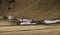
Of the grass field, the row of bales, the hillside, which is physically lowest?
the grass field

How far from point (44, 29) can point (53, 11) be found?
0.13m

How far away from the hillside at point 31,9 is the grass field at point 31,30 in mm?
70

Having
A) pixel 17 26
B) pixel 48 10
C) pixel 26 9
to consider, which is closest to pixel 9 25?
pixel 17 26

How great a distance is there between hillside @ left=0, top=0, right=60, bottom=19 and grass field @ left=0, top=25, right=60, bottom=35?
7cm

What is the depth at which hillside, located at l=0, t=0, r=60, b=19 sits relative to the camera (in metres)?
0.92

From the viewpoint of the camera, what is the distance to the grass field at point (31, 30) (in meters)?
0.83

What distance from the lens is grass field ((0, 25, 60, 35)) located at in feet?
2.74

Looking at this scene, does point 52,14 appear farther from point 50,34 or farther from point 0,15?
point 0,15

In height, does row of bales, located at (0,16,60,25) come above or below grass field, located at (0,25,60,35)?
above

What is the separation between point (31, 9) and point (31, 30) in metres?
0.14

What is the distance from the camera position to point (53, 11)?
940 mm

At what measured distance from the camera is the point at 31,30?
2.82 feet

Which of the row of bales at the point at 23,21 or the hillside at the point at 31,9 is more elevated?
the hillside at the point at 31,9

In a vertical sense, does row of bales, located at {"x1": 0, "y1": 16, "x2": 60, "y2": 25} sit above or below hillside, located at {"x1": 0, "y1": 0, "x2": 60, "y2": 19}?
below
